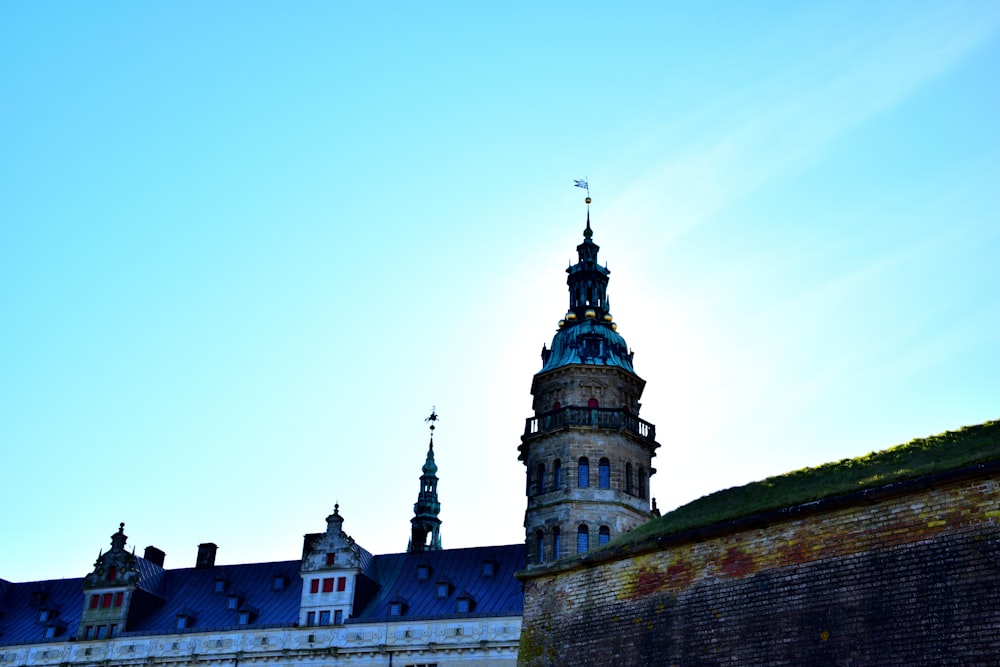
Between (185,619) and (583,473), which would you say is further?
(185,619)

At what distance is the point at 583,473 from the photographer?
51594 mm

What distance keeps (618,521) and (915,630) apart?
1252 inches

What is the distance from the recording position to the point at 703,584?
2289 centimetres

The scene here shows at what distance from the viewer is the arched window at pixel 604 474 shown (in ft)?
169

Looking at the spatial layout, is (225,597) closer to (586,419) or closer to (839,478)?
(586,419)

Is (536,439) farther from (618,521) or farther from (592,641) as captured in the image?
(592,641)

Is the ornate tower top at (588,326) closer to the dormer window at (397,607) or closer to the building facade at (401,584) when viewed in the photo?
the building facade at (401,584)

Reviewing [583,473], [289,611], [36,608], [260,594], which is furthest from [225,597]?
[583,473]

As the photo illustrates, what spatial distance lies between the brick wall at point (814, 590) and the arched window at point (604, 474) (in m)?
25.7

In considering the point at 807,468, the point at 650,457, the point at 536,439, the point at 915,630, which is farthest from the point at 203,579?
the point at 915,630

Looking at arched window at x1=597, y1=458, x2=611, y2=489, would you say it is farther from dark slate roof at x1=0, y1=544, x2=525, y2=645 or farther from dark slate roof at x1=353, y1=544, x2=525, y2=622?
dark slate roof at x1=353, y1=544, x2=525, y2=622

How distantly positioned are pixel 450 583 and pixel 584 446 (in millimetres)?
10754

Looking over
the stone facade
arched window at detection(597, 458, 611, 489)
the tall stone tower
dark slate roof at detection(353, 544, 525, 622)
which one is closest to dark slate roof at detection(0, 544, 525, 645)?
dark slate roof at detection(353, 544, 525, 622)

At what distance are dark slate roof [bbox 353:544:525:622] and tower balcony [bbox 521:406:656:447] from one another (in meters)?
7.54
